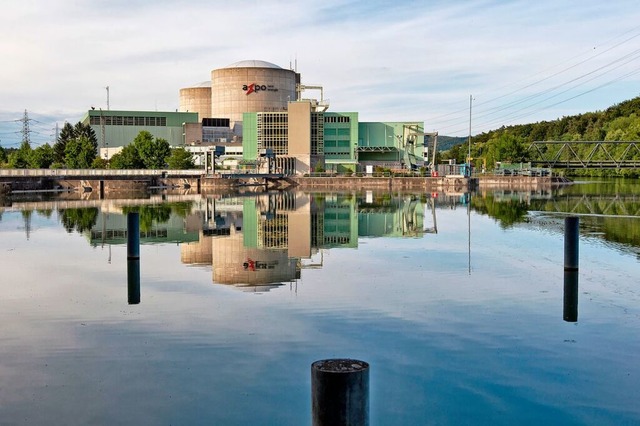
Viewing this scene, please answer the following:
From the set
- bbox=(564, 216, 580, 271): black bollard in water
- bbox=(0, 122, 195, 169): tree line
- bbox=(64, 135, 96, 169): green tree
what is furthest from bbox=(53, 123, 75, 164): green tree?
bbox=(564, 216, 580, 271): black bollard in water

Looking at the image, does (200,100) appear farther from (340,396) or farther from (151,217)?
(340,396)

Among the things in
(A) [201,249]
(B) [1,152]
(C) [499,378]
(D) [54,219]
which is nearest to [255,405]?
(C) [499,378]

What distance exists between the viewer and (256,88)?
144250mm

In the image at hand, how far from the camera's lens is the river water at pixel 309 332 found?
957 cm

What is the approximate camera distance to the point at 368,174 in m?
122

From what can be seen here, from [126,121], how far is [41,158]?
18.5 metres

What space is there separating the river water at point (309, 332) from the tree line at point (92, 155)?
98.1 m

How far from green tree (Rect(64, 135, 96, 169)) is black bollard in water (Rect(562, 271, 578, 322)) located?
124921 millimetres

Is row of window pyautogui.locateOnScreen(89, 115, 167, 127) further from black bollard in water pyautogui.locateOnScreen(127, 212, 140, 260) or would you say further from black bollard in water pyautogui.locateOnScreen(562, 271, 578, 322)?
black bollard in water pyautogui.locateOnScreen(562, 271, 578, 322)

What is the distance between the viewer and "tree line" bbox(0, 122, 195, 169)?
124562 millimetres

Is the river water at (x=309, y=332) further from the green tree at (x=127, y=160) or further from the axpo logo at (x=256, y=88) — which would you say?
the axpo logo at (x=256, y=88)

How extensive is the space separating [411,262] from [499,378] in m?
13.4

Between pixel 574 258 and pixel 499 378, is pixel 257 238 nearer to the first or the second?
pixel 574 258

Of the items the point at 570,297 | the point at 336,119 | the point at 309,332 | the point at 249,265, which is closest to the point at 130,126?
the point at 336,119
